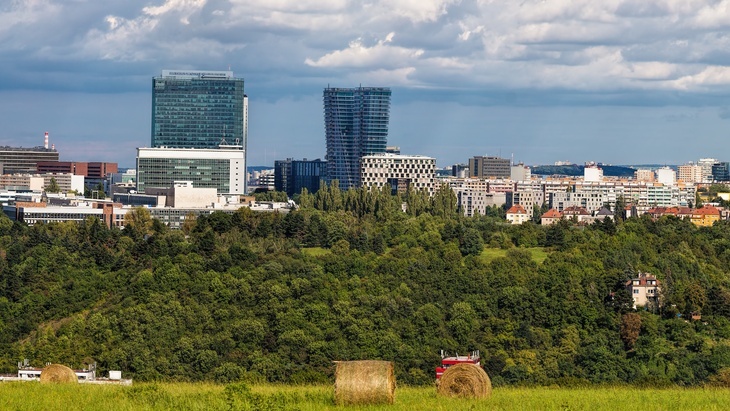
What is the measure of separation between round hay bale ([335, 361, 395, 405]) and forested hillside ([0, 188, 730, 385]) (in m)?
22.2

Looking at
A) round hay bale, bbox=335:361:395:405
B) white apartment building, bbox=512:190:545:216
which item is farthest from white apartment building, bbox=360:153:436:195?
round hay bale, bbox=335:361:395:405

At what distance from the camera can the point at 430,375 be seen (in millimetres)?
54312

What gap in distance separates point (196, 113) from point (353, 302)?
116 metres

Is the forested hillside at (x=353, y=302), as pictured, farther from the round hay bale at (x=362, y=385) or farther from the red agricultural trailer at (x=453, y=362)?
the round hay bale at (x=362, y=385)

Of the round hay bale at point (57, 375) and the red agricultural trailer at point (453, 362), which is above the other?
the round hay bale at point (57, 375)

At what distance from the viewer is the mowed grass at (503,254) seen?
80.1 meters

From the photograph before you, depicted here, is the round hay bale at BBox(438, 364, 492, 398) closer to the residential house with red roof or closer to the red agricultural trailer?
the red agricultural trailer

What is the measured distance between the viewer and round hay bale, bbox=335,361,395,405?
19.1m

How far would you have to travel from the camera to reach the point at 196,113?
176250mm

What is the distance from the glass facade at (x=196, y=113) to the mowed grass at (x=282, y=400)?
6139 inches

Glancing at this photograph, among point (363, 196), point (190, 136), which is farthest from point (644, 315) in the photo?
point (190, 136)

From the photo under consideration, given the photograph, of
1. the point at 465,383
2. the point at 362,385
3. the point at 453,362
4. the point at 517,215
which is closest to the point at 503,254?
the point at 453,362

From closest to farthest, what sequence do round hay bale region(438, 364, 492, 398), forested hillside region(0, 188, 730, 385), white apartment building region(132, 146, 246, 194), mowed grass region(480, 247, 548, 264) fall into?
round hay bale region(438, 364, 492, 398) → forested hillside region(0, 188, 730, 385) → mowed grass region(480, 247, 548, 264) → white apartment building region(132, 146, 246, 194)

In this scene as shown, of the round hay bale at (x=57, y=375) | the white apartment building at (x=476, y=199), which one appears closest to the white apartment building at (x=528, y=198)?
the white apartment building at (x=476, y=199)
